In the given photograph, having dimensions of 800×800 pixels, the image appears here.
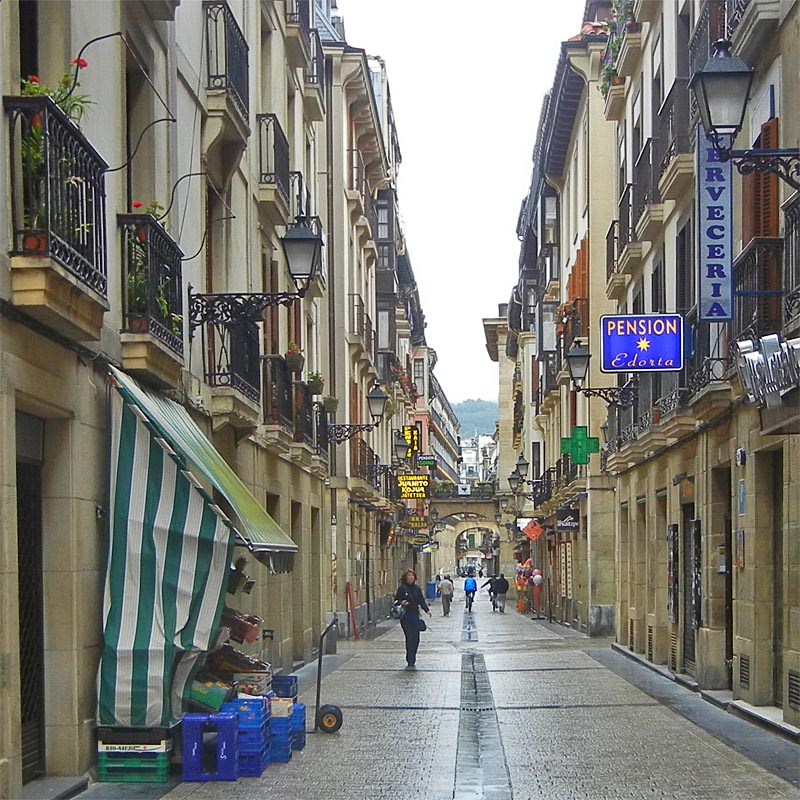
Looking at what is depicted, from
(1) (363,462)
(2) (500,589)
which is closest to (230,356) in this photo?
(1) (363,462)

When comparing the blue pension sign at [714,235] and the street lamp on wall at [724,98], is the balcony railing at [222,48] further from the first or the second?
the street lamp on wall at [724,98]

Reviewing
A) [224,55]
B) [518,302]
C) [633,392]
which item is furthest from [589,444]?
[518,302]

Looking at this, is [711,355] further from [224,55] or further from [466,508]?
[466,508]

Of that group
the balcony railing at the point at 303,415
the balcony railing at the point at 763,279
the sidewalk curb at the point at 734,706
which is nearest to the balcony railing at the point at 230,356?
the balcony railing at the point at 303,415

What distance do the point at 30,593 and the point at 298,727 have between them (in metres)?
3.27

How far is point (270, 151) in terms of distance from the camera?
21.8 meters

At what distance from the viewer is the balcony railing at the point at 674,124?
778 inches

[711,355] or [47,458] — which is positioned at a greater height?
[711,355]

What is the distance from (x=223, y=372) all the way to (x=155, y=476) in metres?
5.26

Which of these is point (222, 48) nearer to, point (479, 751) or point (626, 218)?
point (479, 751)

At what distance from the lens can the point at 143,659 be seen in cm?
1191

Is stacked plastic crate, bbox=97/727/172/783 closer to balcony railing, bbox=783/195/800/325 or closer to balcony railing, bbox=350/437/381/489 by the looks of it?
balcony railing, bbox=783/195/800/325

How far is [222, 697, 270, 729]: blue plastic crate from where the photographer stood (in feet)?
39.8

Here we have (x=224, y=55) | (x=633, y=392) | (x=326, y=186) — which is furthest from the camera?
(x=326, y=186)
